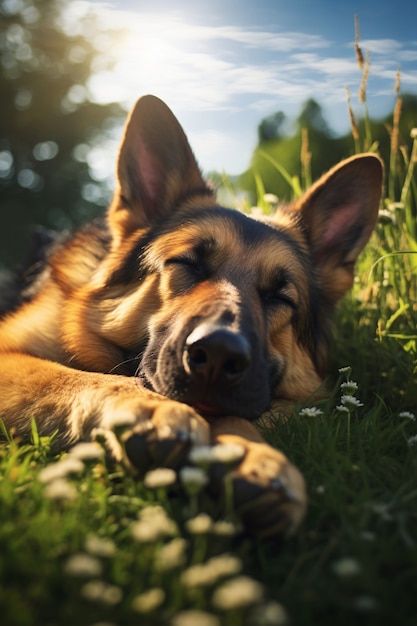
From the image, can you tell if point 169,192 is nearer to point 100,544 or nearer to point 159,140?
point 159,140

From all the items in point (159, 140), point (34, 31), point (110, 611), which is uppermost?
point (34, 31)

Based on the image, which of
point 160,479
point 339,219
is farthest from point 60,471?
point 339,219

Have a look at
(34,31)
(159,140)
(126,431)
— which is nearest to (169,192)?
(159,140)

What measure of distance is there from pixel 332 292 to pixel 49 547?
9.67ft

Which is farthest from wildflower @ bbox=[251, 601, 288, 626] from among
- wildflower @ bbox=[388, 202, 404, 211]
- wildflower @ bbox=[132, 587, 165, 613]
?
wildflower @ bbox=[388, 202, 404, 211]

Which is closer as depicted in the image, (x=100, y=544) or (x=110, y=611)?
(x=110, y=611)

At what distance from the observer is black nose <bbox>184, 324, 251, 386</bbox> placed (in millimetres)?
2449

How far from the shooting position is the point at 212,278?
329 centimetres

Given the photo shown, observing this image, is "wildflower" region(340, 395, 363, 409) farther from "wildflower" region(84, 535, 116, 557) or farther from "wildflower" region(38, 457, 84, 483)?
"wildflower" region(84, 535, 116, 557)

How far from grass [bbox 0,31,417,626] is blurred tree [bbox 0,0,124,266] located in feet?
45.5

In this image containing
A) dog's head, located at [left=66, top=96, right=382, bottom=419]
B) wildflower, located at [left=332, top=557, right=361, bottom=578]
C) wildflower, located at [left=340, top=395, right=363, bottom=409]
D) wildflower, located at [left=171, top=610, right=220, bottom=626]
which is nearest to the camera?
wildflower, located at [left=171, top=610, right=220, bottom=626]

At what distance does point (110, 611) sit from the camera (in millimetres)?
1439

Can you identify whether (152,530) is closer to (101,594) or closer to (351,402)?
(101,594)

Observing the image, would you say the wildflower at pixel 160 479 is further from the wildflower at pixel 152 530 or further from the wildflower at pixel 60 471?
the wildflower at pixel 60 471
